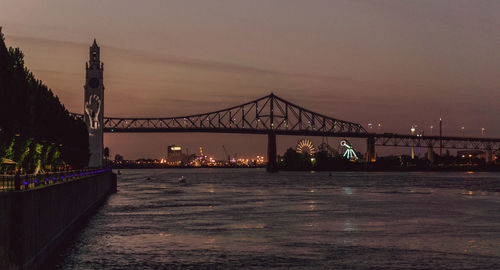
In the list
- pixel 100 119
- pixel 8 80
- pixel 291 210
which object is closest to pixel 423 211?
pixel 291 210

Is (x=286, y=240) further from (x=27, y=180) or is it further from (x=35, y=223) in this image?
(x=27, y=180)

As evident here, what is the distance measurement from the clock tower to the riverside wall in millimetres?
39084

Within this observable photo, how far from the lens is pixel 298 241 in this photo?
25.1 metres

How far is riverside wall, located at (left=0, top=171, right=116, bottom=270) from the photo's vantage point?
15.2 m

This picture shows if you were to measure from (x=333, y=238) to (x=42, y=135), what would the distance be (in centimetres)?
2748

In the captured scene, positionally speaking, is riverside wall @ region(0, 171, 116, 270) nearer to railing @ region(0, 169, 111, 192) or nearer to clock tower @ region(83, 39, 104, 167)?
railing @ region(0, 169, 111, 192)

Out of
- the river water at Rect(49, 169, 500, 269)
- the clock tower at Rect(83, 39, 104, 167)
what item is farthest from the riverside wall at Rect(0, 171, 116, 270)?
the clock tower at Rect(83, 39, 104, 167)

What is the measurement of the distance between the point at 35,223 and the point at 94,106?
2077 inches

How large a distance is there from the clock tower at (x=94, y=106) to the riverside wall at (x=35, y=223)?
39.1 m

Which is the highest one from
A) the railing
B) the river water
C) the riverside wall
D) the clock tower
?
the clock tower

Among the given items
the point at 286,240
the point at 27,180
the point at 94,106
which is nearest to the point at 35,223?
the point at 27,180

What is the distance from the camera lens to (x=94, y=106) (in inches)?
2736

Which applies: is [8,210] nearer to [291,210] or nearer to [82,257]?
[82,257]

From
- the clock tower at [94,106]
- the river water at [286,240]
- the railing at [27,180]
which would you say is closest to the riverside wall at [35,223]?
the railing at [27,180]
